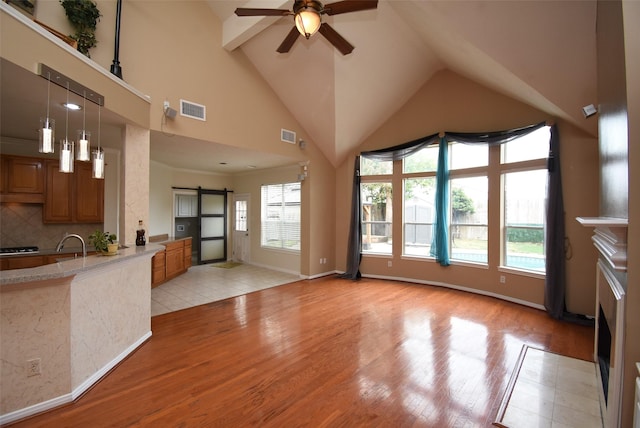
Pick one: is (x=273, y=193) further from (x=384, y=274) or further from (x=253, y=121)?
(x=384, y=274)

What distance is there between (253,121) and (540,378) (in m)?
5.04

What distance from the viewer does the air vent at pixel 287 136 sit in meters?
5.38

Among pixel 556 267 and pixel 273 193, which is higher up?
pixel 273 193

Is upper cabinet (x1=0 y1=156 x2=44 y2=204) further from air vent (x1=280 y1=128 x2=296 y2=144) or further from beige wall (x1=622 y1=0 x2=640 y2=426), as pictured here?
beige wall (x1=622 y1=0 x2=640 y2=426)

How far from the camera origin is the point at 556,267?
3.90 meters

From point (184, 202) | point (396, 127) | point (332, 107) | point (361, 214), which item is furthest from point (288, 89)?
point (184, 202)

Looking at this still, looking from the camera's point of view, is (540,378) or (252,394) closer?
(252,394)

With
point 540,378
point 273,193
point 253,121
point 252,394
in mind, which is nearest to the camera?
point 252,394

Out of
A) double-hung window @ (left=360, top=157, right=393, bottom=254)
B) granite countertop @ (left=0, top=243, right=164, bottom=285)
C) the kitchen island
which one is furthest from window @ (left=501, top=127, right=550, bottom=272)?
the kitchen island

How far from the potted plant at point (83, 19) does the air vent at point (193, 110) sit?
1094 mm

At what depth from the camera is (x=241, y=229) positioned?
7961 mm

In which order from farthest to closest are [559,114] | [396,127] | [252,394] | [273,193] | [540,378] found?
1. [273,193]
2. [396,127]
3. [559,114]
4. [540,378]
5. [252,394]

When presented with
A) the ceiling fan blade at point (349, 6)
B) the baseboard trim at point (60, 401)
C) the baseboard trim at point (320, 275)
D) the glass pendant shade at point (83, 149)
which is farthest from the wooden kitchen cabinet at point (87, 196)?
the ceiling fan blade at point (349, 6)

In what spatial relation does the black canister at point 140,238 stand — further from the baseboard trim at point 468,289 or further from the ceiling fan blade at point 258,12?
the baseboard trim at point 468,289
